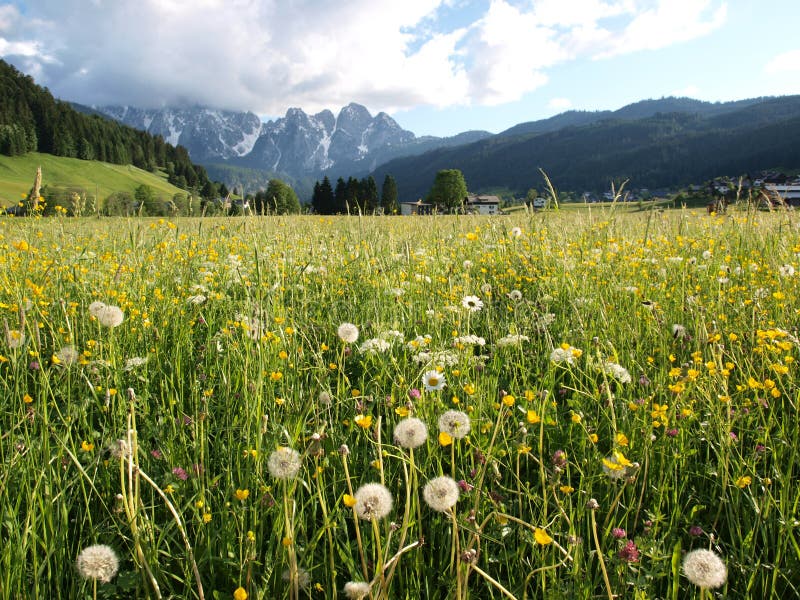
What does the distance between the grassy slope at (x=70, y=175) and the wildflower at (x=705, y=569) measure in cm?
9149

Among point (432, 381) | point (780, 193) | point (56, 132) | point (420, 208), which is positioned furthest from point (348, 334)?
point (56, 132)

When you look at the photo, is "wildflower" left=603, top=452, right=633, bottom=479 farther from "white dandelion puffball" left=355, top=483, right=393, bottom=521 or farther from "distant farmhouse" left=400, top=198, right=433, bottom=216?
"distant farmhouse" left=400, top=198, right=433, bottom=216

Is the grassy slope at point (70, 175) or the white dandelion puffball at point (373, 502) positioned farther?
the grassy slope at point (70, 175)

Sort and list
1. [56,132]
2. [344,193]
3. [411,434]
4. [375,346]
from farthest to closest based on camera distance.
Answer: [56,132] → [344,193] → [375,346] → [411,434]

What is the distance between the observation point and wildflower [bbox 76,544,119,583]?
4.19ft

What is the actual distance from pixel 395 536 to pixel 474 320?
78.6 inches

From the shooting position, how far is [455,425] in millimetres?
1612

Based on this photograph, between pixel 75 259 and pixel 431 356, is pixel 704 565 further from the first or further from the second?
pixel 75 259

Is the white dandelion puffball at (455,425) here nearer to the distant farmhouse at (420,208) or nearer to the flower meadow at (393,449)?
the flower meadow at (393,449)

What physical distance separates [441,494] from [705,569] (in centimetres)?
74

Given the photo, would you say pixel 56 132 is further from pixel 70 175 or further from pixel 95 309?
pixel 95 309

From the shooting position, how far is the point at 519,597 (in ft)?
4.61

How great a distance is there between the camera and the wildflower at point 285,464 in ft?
4.49

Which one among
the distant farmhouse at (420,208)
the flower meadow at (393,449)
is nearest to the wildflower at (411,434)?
the flower meadow at (393,449)
